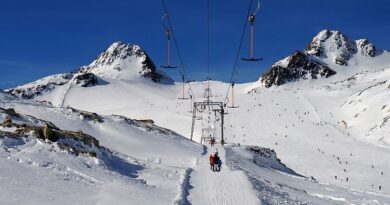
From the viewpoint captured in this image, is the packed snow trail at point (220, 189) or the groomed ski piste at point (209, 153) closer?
the packed snow trail at point (220, 189)

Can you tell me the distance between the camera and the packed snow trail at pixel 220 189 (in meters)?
18.5

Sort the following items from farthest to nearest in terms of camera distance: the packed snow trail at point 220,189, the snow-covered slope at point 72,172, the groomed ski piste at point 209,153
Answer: the groomed ski piste at point 209,153
the packed snow trail at point 220,189
the snow-covered slope at point 72,172

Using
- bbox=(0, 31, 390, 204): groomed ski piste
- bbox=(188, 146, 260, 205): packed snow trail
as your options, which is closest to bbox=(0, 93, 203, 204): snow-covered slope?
bbox=(0, 31, 390, 204): groomed ski piste

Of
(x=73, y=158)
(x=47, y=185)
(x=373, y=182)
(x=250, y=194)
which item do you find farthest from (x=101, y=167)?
(x=373, y=182)

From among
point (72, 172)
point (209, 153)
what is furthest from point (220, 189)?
point (209, 153)

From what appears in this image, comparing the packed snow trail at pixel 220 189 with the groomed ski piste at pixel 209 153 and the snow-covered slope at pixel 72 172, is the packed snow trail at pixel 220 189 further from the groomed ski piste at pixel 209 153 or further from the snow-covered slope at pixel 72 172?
the snow-covered slope at pixel 72 172

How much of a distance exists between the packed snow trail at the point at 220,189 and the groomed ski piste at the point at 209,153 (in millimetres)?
49

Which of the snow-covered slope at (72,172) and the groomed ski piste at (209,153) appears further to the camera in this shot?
the groomed ski piste at (209,153)

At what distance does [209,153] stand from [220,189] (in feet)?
78.1

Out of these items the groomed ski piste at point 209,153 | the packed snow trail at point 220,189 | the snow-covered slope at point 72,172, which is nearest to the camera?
the snow-covered slope at point 72,172

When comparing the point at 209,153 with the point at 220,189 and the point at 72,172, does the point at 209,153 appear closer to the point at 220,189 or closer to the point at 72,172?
the point at 220,189

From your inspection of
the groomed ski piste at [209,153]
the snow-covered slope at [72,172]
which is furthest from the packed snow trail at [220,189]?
the snow-covered slope at [72,172]

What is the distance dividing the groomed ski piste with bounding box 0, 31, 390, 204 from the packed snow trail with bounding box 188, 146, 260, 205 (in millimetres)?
49

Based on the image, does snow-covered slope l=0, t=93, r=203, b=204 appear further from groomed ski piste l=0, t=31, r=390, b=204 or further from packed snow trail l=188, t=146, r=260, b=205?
packed snow trail l=188, t=146, r=260, b=205
